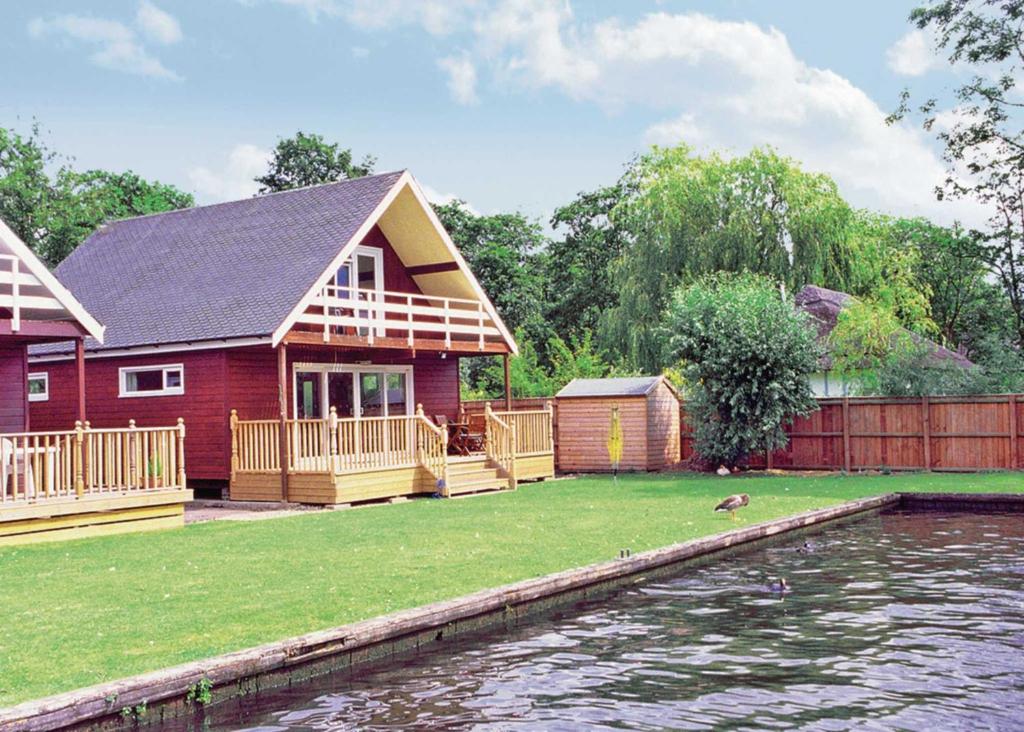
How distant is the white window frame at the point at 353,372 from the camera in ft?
80.3

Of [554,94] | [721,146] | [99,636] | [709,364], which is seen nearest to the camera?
[99,636]

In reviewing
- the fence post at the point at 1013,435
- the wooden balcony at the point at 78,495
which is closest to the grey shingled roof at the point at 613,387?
the fence post at the point at 1013,435

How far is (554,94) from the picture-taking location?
4950 cm

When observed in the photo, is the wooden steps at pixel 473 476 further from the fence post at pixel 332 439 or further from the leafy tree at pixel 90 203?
the leafy tree at pixel 90 203

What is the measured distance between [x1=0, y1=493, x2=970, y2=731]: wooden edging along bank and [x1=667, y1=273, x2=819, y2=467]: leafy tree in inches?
552

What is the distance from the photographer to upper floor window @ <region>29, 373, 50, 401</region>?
85.7ft

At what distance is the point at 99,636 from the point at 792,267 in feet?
107

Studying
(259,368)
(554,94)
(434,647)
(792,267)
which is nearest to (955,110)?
(792,267)

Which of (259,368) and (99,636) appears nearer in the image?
(99,636)

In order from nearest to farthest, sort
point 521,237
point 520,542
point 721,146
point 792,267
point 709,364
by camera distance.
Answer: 1. point 520,542
2. point 709,364
3. point 792,267
4. point 721,146
5. point 521,237

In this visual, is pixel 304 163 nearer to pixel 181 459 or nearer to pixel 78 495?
pixel 181 459

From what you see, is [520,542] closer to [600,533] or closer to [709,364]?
[600,533]

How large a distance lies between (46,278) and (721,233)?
85.8 feet

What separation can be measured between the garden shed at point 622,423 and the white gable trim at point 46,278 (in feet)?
45.7
